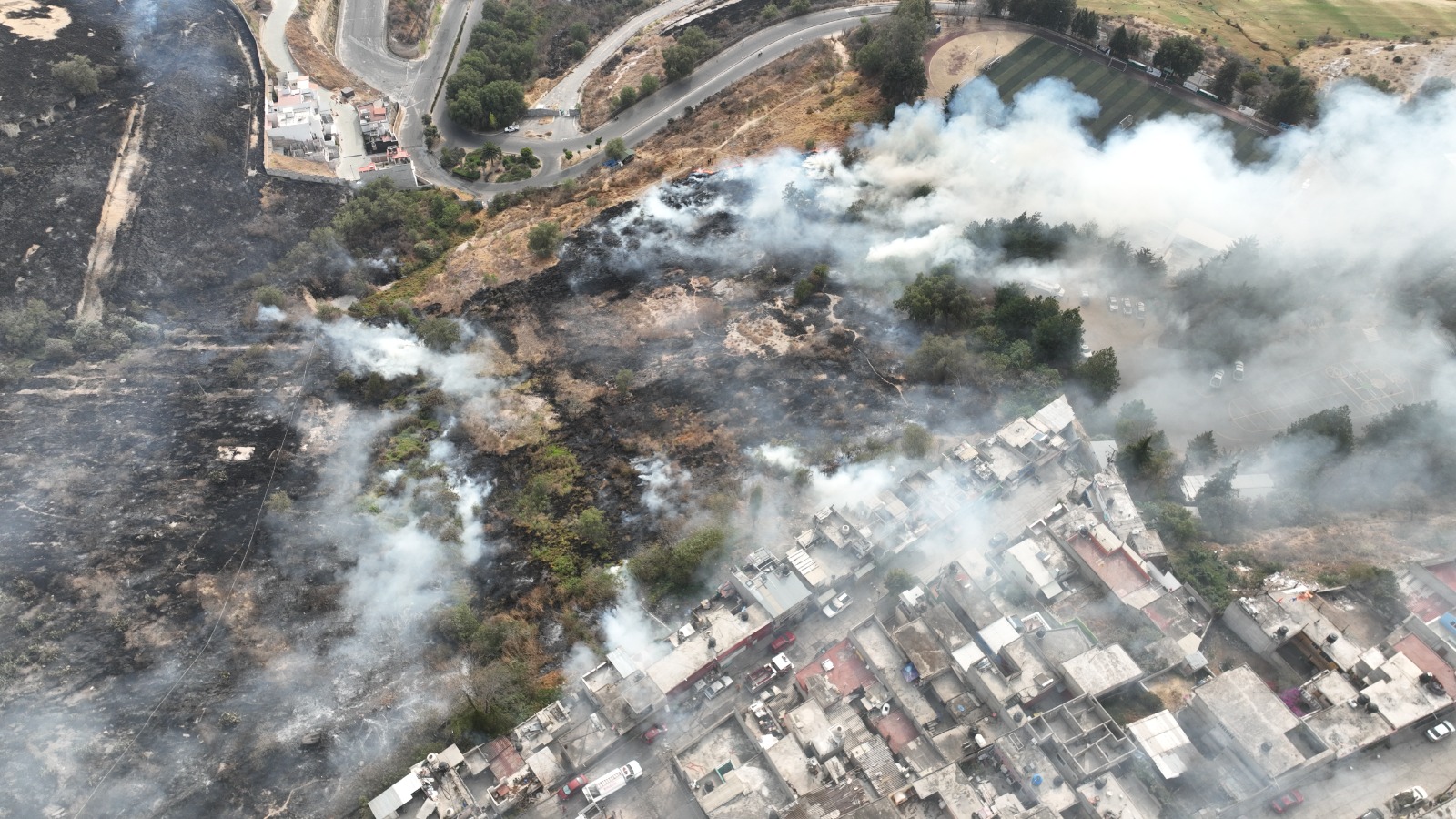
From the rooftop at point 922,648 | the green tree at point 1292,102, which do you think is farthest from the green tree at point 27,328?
the green tree at point 1292,102

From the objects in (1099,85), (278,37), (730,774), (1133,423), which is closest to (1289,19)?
(1099,85)

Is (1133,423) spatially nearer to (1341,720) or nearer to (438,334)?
(1341,720)

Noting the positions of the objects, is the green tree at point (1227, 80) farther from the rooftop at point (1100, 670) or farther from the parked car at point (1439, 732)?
the rooftop at point (1100, 670)

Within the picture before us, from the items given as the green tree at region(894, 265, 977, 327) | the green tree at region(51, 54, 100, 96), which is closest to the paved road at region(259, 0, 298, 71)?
the green tree at region(51, 54, 100, 96)

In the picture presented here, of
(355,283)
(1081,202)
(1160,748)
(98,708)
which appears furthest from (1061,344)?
(98,708)

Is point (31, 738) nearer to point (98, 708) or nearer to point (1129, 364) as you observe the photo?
point (98, 708)
